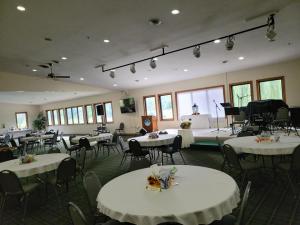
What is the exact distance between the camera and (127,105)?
44.9 ft

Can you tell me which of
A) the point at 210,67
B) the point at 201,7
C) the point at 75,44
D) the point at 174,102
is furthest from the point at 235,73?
the point at 75,44

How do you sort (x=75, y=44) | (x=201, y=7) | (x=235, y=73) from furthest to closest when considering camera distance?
(x=235, y=73), (x=75, y=44), (x=201, y=7)

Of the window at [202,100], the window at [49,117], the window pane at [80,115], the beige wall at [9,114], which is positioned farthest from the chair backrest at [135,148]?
the window at [49,117]

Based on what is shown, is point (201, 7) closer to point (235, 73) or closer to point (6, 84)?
point (235, 73)

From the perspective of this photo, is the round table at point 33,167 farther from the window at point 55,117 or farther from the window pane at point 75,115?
the window at point 55,117

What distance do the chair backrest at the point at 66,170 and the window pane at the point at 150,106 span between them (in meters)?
9.52

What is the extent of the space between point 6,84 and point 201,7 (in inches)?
351

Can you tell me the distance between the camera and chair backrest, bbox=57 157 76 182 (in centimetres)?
361

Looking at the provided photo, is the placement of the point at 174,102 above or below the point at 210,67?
below

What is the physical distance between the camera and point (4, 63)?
818cm

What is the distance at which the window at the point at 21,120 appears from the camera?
17.5 m

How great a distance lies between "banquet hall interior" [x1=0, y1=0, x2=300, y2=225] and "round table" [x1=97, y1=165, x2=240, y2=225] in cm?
1

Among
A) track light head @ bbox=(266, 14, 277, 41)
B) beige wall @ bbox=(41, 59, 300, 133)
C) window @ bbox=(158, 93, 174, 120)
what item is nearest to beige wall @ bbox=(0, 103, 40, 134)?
beige wall @ bbox=(41, 59, 300, 133)

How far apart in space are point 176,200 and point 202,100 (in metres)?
9.85
